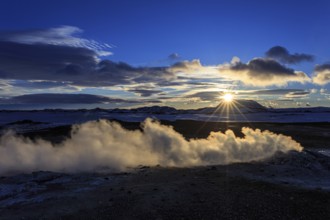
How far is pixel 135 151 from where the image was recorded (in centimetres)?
1861

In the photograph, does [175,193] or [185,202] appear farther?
[175,193]

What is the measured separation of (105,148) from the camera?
713 inches

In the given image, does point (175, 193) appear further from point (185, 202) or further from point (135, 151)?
point (135, 151)

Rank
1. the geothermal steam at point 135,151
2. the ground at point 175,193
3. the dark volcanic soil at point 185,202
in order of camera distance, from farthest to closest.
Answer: the geothermal steam at point 135,151 < the ground at point 175,193 < the dark volcanic soil at point 185,202

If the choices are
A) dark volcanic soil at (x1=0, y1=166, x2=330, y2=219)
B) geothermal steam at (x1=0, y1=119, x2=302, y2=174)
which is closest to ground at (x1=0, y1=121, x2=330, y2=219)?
dark volcanic soil at (x1=0, y1=166, x2=330, y2=219)

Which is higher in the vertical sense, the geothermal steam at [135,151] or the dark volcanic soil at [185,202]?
the geothermal steam at [135,151]

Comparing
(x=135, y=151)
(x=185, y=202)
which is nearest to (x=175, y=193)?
(x=185, y=202)

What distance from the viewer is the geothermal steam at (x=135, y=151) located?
16.0m

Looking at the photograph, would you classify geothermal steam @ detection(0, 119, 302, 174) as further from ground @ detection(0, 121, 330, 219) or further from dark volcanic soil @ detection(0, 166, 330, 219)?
dark volcanic soil @ detection(0, 166, 330, 219)

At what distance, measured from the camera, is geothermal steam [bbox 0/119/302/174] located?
16.0 metres

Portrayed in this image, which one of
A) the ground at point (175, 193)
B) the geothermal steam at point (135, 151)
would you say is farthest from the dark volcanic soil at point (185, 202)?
the geothermal steam at point (135, 151)

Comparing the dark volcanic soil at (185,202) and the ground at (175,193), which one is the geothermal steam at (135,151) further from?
the dark volcanic soil at (185,202)

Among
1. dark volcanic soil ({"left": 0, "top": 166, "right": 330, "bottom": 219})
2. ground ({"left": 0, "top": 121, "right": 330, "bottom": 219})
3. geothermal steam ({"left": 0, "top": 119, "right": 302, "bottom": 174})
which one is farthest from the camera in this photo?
geothermal steam ({"left": 0, "top": 119, "right": 302, "bottom": 174})

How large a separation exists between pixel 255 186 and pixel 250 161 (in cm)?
501
